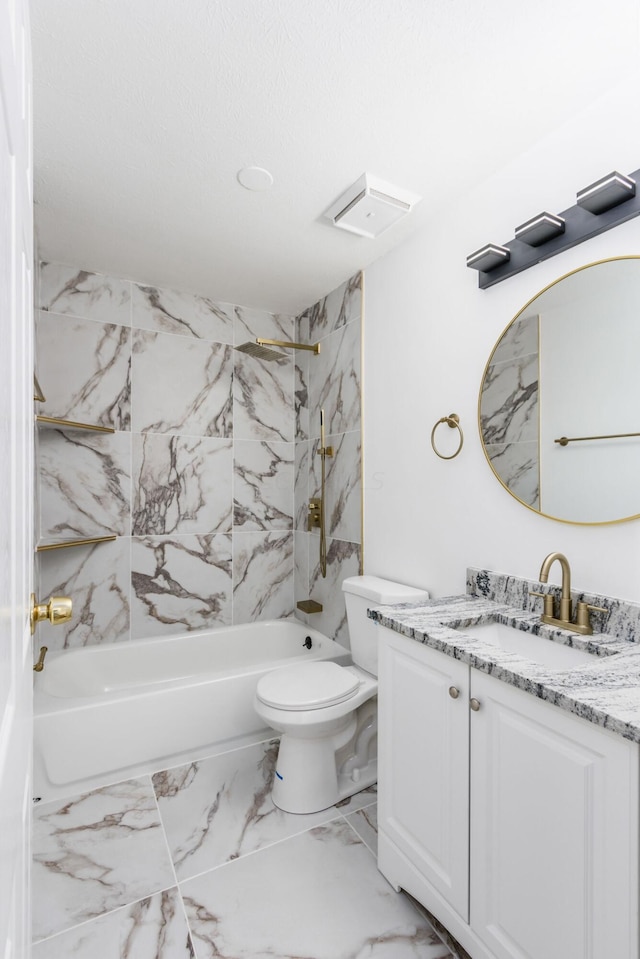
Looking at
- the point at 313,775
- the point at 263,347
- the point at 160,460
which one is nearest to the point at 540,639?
the point at 313,775

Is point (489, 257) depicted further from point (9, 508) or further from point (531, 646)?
point (9, 508)

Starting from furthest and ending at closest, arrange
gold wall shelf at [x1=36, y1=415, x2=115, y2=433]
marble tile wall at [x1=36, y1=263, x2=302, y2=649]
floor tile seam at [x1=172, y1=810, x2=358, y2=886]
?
marble tile wall at [x1=36, y1=263, x2=302, y2=649], gold wall shelf at [x1=36, y1=415, x2=115, y2=433], floor tile seam at [x1=172, y1=810, x2=358, y2=886]

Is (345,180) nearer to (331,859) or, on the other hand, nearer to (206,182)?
(206,182)

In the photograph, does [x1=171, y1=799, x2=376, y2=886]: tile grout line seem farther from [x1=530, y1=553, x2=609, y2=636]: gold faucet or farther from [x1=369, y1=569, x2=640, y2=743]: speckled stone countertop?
[x1=530, y1=553, x2=609, y2=636]: gold faucet

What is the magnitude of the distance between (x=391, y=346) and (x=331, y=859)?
2084 millimetres

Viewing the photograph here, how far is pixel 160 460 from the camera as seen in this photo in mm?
2873

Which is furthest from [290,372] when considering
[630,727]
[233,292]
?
[630,727]

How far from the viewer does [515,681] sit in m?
1.07

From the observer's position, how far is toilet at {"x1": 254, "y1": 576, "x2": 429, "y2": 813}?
189cm

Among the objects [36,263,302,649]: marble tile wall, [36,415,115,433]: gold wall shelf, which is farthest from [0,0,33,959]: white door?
[36,263,302,649]: marble tile wall

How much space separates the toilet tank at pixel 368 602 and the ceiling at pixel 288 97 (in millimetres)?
1592

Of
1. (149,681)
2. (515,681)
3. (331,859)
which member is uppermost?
(515,681)

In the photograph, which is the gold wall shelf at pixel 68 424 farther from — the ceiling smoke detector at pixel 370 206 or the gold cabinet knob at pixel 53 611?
the gold cabinet knob at pixel 53 611

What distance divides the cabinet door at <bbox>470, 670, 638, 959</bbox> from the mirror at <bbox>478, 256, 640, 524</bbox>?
2.17 ft
